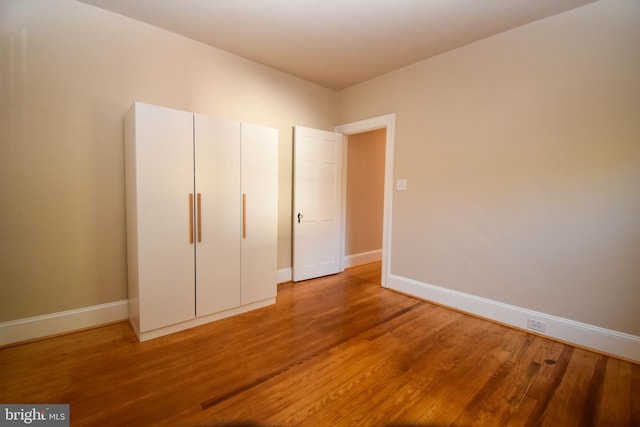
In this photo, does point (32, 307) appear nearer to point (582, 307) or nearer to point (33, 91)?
point (33, 91)

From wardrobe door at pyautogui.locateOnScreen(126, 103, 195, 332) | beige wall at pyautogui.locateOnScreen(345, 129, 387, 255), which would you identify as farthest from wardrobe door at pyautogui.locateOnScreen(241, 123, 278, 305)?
beige wall at pyautogui.locateOnScreen(345, 129, 387, 255)

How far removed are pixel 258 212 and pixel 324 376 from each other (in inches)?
66.4

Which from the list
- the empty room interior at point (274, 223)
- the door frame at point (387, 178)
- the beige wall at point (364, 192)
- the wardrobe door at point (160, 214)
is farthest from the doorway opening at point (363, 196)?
the wardrobe door at point (160, 214)

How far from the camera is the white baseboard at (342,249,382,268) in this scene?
463 cm

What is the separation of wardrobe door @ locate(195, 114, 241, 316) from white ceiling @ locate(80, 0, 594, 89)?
930 millimetres

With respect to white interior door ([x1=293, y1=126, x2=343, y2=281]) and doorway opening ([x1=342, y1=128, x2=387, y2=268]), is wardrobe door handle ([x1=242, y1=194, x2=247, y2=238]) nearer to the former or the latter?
white interior door ([x1=293, y1=126, x2=343, y2=281])

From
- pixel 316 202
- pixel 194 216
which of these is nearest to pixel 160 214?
pixel 194 216

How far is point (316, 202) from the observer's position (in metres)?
4.01

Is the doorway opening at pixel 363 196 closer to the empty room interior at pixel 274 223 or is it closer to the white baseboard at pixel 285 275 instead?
the white baseboard at pixel 285 275

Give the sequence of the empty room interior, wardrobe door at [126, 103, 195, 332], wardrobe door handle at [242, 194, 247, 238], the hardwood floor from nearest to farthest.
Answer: the hardwood floor < the empty room interior < wardrobe door at [126, 103, 195, 332] < wardrobe door handle at [242, 194, 247, 238]

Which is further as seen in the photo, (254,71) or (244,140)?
(254,71)

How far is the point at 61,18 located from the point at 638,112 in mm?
4571

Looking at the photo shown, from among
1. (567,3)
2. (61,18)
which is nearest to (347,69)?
(567,3)

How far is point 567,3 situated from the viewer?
221 cm
